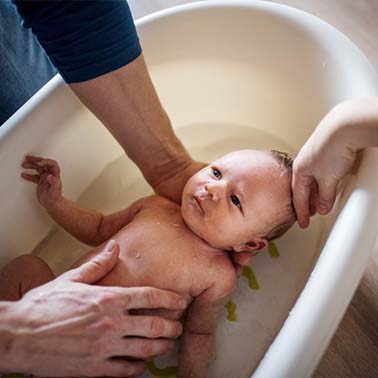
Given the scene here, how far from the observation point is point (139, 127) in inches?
42.4

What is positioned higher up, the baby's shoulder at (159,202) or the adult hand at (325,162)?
the adult hand at (325,162)

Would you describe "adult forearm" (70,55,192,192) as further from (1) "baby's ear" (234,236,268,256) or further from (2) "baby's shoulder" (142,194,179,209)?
(1) "baby's ear" (234,236,268,256)

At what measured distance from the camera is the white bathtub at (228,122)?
3.50ft

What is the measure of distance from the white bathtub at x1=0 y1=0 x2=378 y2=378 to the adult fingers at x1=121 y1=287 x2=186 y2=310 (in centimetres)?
25

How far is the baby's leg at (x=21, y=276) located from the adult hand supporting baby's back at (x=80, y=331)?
17 cm

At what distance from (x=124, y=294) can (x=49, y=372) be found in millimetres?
157

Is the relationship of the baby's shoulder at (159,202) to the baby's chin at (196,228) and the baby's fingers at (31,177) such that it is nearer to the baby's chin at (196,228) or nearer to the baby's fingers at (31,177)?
the baby's chin at (196,228)

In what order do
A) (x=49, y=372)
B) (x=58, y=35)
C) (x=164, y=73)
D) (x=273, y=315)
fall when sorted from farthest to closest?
(x=164, y=73) < (x=273, y=315) < (x=58, y=35) < (x=49, y=372)

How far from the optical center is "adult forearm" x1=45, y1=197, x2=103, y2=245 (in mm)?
1085

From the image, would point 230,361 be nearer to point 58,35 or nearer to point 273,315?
point 273,315

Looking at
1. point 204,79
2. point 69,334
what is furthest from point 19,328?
point 204,79

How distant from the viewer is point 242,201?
0.94 m

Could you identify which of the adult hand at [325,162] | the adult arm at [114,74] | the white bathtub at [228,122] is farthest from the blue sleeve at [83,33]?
the adult hand at [325,162]

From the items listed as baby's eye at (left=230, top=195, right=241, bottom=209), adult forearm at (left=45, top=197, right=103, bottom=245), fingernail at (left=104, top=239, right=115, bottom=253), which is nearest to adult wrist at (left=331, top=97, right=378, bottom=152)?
baby's eye at (left=230, top=195, right=241, bottom=209)
